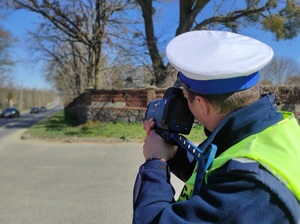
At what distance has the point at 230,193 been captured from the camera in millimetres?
842

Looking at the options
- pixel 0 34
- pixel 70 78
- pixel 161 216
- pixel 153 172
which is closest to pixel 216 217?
pixel 161 216

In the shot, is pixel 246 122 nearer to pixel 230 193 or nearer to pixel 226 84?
pixel 226 84

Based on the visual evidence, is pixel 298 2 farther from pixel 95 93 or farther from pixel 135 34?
pixel 95 93

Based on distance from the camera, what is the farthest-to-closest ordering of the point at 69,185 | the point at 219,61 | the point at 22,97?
→ the point at 22,97, the point at 69,185, the point at 219,61

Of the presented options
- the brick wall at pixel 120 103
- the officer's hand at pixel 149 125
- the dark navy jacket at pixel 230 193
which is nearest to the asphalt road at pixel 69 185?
the officer's hand at pixel 149 125

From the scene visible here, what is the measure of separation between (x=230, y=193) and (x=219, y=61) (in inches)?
15.3

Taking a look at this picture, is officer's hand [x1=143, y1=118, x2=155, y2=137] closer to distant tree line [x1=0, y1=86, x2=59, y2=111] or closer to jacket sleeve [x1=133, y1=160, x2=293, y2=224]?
jacket sleeve [x1=133, y1=160, x2=293, y2=224]

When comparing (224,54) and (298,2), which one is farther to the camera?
(298,2)

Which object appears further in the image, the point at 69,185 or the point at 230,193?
the point at 69,185

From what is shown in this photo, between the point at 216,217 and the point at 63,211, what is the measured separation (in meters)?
3.79

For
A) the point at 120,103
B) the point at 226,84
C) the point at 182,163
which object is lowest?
the point at 120,103

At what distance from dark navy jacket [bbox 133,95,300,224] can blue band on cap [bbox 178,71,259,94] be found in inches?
2.9

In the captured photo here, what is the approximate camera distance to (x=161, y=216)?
0.94 meters

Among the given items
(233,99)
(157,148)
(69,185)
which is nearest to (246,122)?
(233,99)
